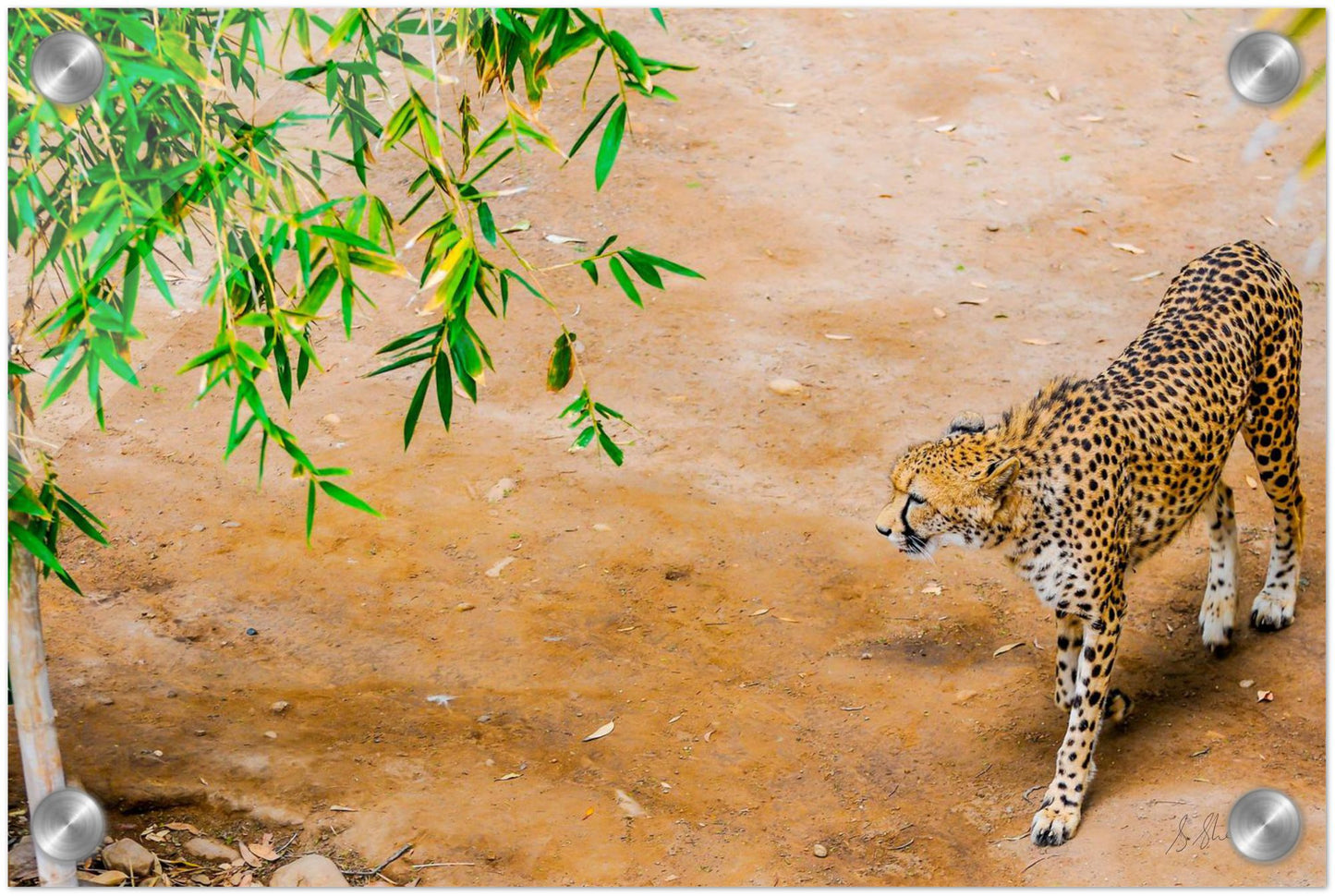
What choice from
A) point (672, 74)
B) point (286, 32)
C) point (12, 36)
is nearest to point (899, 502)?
point (286, 32)

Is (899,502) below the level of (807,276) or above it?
above

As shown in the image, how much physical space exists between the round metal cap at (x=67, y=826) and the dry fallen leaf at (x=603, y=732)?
78.6 inches

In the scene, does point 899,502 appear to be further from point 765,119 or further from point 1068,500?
point 765,119

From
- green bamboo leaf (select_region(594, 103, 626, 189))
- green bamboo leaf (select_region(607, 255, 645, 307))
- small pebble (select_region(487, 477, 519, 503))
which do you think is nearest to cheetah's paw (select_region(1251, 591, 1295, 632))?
green bamboo leaf (select_region(607, 255, 645, 307))

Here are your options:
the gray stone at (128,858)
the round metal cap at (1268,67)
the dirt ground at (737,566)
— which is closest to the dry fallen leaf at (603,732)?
the dirt ground at (737,566)

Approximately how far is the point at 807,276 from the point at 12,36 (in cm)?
558

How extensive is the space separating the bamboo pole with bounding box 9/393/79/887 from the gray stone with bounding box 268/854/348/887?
26.2 inches

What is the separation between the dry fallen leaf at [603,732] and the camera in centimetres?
464

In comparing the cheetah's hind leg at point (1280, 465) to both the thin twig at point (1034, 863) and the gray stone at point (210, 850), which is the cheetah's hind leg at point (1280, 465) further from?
the gray stone at point (210, 850)

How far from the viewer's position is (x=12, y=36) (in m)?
2.64

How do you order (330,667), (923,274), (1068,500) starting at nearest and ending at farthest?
(1068,500)
(330,667)
(923,274)

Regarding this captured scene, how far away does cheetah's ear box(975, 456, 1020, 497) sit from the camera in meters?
3.97
